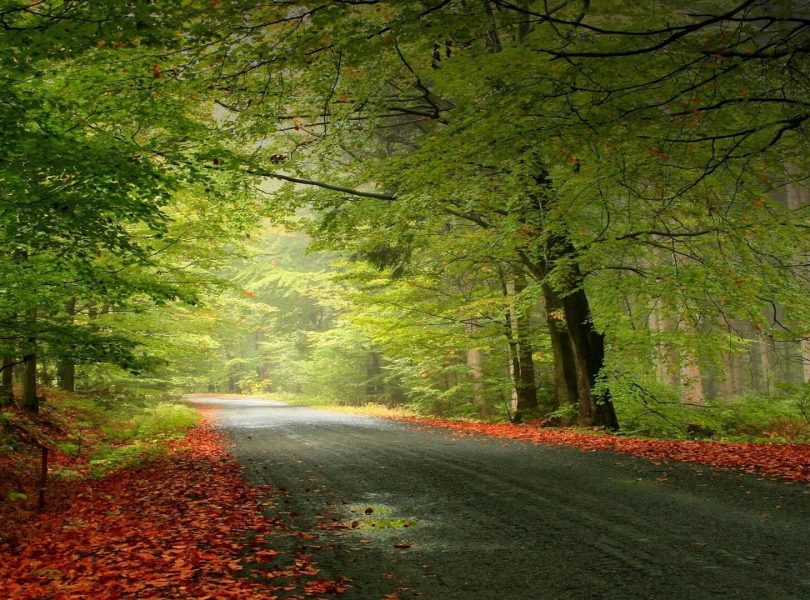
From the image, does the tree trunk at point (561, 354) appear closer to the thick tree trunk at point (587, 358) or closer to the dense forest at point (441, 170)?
the dense forest at point (441, 170)

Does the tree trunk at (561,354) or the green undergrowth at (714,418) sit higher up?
the tree trunk at (561,354)

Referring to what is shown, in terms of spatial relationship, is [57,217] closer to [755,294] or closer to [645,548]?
[645,548]

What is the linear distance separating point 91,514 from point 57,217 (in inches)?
141

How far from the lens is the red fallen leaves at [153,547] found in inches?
163

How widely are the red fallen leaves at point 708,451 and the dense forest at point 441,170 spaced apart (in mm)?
1819

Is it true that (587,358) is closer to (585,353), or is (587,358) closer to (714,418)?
(585,353)

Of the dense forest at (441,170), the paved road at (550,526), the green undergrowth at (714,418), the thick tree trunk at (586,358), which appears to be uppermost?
the dense forest at (441,170)

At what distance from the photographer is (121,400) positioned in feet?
62.0

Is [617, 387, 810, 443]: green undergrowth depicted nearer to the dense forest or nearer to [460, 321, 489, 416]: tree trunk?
the dense forest

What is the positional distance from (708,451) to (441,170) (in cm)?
660

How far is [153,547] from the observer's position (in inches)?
205

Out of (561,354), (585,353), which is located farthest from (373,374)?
(585,353)

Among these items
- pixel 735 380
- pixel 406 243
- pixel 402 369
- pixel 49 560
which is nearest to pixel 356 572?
pixel 49 560

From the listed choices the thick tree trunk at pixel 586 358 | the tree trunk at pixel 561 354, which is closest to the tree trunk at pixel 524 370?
the tree trunk at pixel 561 354
